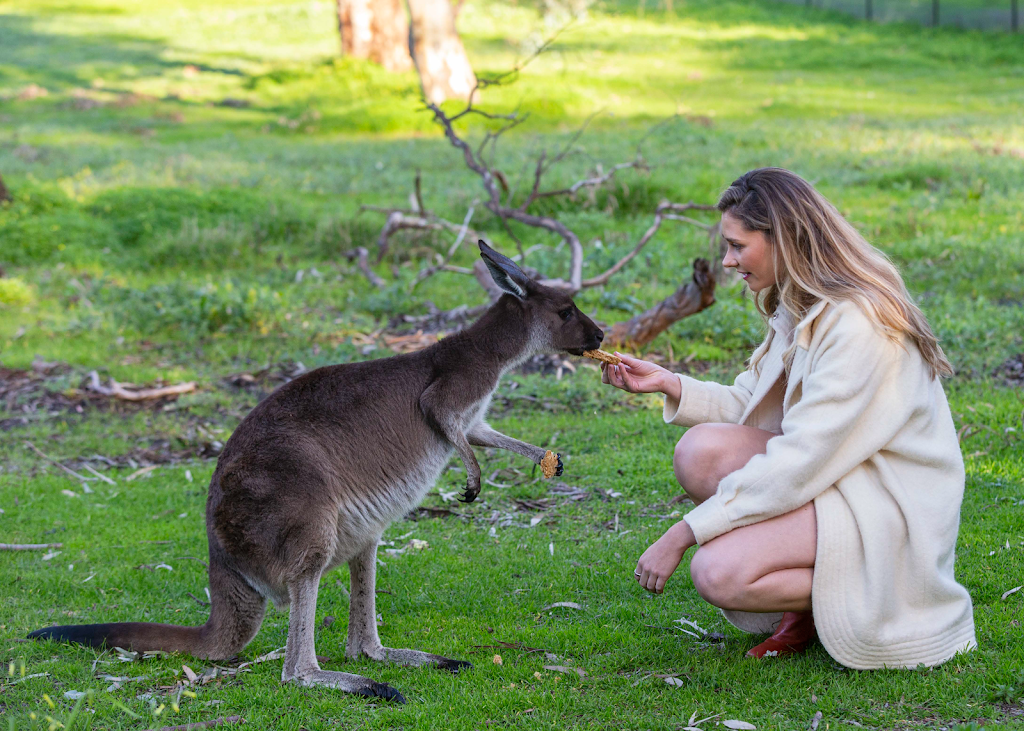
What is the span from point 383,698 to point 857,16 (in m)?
26.0

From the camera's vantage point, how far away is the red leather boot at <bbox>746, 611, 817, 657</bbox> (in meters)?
3.19

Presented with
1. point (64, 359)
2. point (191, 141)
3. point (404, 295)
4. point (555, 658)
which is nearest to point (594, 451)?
point (555, 658)

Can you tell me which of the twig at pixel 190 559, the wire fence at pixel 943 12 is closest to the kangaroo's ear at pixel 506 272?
the twig at pixel 190 559

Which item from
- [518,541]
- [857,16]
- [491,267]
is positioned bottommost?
[518,541]

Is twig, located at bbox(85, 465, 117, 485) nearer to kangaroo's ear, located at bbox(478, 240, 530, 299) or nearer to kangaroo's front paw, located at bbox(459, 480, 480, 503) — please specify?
kangaroo's front paw, located at bbox(459, 480, 480, 503)

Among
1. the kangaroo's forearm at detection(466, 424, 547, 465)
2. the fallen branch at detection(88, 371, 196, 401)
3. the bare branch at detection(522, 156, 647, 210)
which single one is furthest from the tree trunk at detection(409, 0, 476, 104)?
the kangaroo's forearm at detection(466, 424, 547, 465)

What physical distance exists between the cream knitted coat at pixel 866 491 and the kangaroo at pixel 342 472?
1.12m

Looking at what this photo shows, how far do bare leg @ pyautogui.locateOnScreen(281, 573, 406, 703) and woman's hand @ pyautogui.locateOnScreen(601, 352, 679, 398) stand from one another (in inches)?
53.7

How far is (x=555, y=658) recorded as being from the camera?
134 inches

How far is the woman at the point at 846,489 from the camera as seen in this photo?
283 centimetres

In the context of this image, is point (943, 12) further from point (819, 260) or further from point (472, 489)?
point (472, 489)

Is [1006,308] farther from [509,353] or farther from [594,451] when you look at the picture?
[509,353]

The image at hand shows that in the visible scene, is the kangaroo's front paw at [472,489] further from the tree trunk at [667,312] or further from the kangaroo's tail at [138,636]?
the tree trunk at [667,312]

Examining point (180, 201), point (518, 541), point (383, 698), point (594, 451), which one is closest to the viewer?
point (383, 698)
